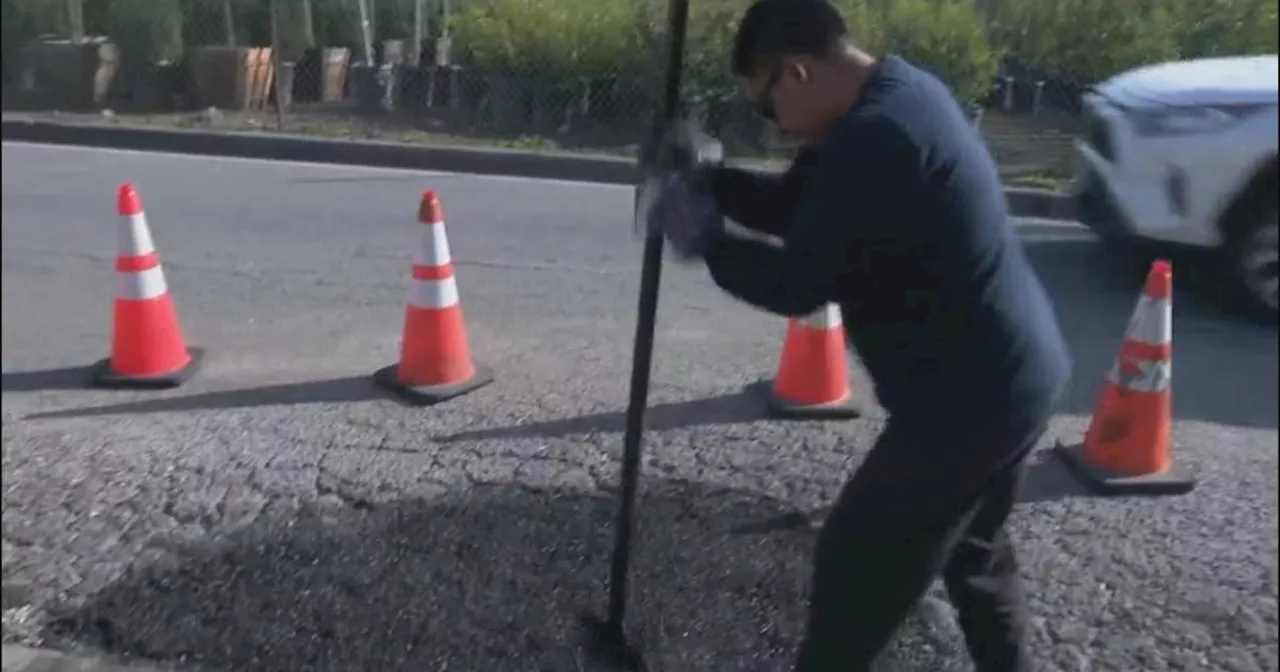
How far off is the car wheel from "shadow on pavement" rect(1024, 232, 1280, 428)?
0.12m

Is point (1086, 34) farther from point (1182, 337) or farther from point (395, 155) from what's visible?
point (395, 155)

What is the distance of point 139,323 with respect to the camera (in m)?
4.89

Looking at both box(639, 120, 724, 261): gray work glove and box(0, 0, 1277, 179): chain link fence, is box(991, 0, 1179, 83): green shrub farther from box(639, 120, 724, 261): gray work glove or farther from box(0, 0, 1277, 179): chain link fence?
box(639, 120, 724, 261): gray work glove

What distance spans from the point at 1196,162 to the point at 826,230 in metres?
3.00

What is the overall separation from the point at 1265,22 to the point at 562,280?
3786mm

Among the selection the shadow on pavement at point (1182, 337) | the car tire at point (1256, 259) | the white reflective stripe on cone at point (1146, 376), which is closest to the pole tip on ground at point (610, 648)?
the white reflective stripe on cone at point (1146, 376)

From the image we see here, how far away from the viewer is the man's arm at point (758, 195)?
273cm

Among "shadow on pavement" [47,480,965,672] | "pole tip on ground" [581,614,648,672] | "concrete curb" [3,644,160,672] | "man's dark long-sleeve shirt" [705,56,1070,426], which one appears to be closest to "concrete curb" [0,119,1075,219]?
"shadow on pavement" [47,480,965,672]

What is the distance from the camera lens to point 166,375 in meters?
5.00

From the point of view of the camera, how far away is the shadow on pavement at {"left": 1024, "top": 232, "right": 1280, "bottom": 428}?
503 centimetres

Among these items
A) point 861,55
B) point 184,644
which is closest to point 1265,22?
point 861,55

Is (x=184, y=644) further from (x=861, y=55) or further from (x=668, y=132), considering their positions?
(x=861, y=55)

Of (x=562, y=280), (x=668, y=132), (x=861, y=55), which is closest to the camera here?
(x=861, y=55)

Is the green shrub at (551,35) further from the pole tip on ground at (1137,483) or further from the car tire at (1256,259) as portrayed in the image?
the car tire at (1256,259)
